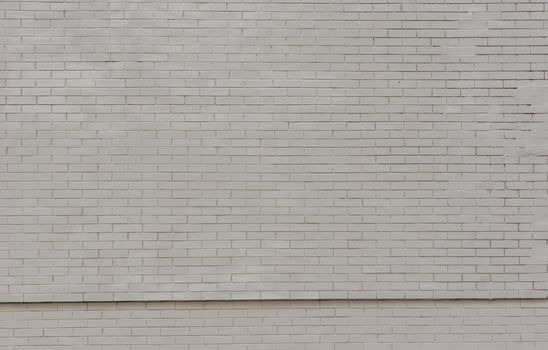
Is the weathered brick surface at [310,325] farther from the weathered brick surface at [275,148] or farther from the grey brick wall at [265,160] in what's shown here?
the weathered brick surface at [275,148]

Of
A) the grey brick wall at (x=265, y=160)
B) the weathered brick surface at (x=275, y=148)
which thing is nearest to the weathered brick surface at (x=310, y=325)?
the grey brick wall at (x=265, y=160)

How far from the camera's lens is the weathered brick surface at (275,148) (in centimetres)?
409

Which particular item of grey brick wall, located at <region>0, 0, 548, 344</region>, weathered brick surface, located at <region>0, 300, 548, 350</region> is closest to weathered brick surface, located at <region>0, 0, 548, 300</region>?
grey brick wall, located at <region>0, 0, 548, 344</region>

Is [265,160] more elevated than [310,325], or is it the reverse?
[265,160]

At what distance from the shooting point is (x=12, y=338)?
13.5 feet

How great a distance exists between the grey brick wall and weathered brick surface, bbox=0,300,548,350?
→ 21 millimetres

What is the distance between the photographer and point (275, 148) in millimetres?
4133

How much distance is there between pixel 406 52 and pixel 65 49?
2.61 m

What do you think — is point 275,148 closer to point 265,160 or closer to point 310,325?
point 265,160

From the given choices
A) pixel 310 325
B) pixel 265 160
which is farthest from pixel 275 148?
pixel 310 325

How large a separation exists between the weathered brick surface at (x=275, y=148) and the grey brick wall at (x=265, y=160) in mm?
15

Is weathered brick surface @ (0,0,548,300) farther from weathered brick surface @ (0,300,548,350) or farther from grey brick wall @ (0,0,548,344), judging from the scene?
weathered brick surface @ (0,300,548,350)

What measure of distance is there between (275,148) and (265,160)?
120 millimetres

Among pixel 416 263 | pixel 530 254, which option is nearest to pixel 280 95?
pixel 416 263
